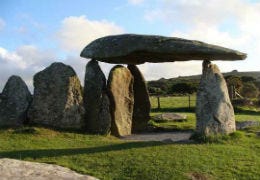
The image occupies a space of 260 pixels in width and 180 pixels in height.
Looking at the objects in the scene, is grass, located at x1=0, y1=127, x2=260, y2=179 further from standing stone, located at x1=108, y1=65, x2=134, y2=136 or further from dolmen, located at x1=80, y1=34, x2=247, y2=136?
standing stone, located at x1=108, y1=65, x2=134, y2=136

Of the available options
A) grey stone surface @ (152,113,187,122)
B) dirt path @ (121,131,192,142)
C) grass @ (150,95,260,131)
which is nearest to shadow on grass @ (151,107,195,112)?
grass @ (150,95,260,131)

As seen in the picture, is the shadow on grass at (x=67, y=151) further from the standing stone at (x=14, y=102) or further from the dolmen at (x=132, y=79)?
the standing stone at (x=14, y=102)

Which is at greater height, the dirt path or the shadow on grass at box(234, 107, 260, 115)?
the shadow on grass at box(234, 107, 260, 115)

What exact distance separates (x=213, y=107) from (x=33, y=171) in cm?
967

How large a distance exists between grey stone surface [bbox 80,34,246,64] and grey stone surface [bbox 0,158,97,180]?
28.6 feet

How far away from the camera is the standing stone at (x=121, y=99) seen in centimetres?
2631

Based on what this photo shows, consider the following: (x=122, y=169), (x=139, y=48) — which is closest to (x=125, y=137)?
(x=139, y=48)


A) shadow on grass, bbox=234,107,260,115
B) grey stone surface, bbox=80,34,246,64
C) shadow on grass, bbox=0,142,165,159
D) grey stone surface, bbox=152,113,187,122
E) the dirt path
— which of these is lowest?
shadow on grass, bbox=0,142,165,159

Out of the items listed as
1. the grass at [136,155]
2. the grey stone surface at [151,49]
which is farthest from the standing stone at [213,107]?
the grey stone surface at [151,49]

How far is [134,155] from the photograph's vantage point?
19656mm

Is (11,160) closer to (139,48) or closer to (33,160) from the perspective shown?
(33,160)

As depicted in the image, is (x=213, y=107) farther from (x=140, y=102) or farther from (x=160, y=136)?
(x=140, y=102)

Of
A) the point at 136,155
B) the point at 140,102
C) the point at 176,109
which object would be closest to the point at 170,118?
the point at 140,102

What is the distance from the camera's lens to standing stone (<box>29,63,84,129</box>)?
24797mm
